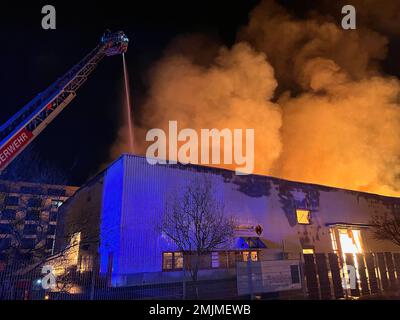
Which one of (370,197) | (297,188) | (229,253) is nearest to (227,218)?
(229,253)

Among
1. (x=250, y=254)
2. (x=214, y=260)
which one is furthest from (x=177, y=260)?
(x=250, y=254)

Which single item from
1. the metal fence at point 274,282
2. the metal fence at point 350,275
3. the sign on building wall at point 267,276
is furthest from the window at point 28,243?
the metal fence at point 350,275

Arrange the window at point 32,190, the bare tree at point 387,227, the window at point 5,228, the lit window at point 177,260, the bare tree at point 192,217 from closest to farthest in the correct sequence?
the window at point 5,228 → the window at point 32,190 → the bare tree at point 192,217 → the lit window at point 177,260 → the bare tree at point 387,227

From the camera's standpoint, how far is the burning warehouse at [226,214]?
64.7 ft

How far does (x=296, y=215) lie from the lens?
91.5ft

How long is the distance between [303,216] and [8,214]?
23.1m

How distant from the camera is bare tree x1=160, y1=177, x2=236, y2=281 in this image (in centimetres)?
2031

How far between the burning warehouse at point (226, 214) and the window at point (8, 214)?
366 centimetres

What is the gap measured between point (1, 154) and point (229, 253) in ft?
54.1

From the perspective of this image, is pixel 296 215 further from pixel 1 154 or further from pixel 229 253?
pixel 1 154

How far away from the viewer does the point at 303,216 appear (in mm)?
28328

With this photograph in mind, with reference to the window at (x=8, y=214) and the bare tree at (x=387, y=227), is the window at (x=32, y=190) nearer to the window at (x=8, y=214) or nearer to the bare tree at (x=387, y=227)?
the window at (x=8, y=214)

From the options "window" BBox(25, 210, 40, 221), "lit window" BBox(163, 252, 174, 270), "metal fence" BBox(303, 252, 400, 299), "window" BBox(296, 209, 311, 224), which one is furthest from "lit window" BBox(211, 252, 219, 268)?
"window" BBox(25, 210, 40, 221)

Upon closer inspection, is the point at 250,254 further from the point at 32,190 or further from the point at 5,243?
the point at 5,243
